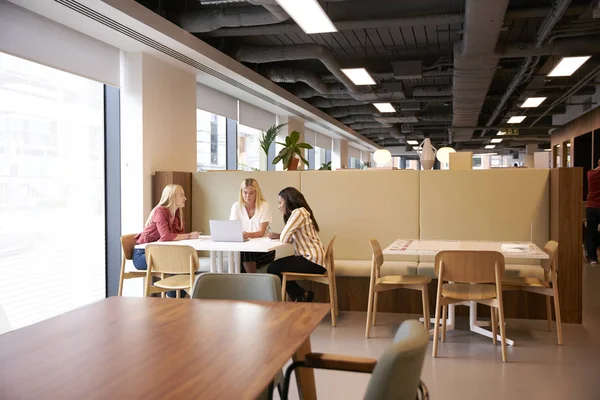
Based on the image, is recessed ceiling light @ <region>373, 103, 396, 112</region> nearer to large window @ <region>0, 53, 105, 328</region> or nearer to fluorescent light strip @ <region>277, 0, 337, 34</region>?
fluorescent light strip @ <region>277, 0, 337, 34</region>

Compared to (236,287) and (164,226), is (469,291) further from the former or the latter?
(164,226)

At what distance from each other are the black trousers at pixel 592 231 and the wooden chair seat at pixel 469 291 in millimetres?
5131

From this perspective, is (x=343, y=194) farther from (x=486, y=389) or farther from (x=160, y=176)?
(x=486, y=389)

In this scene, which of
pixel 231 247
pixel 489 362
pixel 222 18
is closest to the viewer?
pixel 489 362

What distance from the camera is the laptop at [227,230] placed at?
5.22m

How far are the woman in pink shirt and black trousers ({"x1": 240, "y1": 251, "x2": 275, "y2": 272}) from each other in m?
0.53

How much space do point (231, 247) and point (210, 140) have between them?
506 centimetres

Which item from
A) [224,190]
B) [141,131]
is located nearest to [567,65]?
[224,190]

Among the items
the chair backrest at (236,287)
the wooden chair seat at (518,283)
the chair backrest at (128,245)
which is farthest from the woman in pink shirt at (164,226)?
the wooden chair seat at (518,283)

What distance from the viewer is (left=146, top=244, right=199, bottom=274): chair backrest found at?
4.68 metres

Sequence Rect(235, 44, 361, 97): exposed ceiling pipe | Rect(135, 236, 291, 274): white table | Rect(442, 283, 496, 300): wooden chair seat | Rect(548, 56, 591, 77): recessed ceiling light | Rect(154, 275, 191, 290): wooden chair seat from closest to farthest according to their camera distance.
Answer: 1. Rect(442, 283, 496, 300): wooden chair seat
2. Rect(154, 275, 191, 290): wooden chair seat
3. Rect(135, 236, 291, 274): white table
4. Rect(548, 56, 591, 77): recessed ceiling light
5. Rect(235, 44, 361, 97): exposed ceiling pipe

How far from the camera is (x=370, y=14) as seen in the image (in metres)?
7.24

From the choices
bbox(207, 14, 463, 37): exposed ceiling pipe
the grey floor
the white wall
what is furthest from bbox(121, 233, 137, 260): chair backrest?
bbox(207, 14, 463, 37): exposed ceiling pipe

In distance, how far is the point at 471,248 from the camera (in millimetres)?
5059
